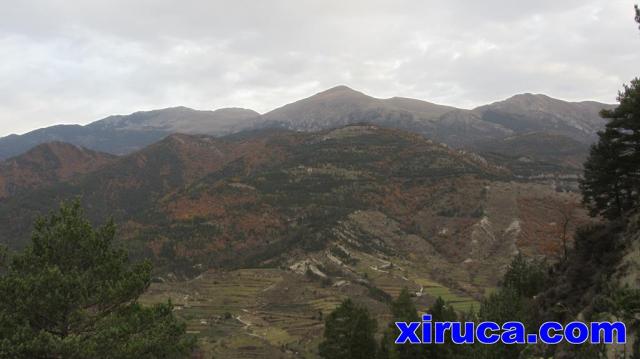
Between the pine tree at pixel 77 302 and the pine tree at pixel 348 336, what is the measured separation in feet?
117

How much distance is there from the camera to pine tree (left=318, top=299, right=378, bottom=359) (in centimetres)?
6307

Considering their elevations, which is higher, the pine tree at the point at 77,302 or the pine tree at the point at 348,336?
the pine tree at the point at 77,302

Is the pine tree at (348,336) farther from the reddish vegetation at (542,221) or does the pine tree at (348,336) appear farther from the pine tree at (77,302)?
the reddish vegetation at (542,221)

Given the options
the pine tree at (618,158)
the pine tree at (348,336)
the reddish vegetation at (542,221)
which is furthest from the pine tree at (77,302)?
the reddish vegetation at (542,221)

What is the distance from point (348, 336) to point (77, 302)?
141ft

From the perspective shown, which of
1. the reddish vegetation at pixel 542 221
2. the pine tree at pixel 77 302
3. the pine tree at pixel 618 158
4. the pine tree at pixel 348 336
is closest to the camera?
the pine tree at pixel 77 302

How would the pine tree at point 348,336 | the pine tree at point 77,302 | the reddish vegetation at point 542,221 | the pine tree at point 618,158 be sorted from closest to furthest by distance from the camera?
the pine tree at point 77,302 < the pine tree at point 618,158 < the pine tree at point 348,336 < the reddish vegetation at point 542,221

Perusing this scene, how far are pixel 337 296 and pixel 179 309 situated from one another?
142 ft

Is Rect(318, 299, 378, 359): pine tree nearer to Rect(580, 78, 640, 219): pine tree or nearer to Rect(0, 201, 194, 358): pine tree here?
Rect(580, 78, 640, 219): pine tree

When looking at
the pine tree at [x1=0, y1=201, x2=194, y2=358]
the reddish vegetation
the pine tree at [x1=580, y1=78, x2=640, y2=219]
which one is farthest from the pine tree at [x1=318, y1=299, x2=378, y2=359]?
the reddish vegetation

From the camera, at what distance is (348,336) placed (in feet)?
211

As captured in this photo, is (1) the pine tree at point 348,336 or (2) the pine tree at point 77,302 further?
(1) the pine tree at point 348,336

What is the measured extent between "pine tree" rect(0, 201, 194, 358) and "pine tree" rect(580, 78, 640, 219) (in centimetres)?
4349

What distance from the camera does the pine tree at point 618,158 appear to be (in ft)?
155
